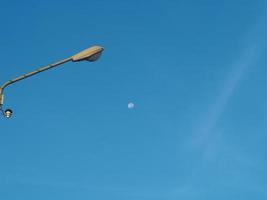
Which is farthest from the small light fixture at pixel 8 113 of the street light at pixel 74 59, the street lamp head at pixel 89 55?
the street lamp head at pixel 89 55

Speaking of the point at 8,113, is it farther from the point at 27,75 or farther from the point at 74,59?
the point at 74,59

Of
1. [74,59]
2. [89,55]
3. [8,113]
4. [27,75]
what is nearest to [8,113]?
[8,113]

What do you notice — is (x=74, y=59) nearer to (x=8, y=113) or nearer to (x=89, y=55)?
(x=89, y=55)

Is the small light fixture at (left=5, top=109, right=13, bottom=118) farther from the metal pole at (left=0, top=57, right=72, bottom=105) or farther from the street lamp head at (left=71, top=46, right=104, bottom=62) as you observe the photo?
the street lamp head at (left=71, top=46, right=104, bottom=62)

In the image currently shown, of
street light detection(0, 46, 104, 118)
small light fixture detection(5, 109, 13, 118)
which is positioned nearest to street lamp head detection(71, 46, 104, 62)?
street light detection(0, 46, 104, 118)

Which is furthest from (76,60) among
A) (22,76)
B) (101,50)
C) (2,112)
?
(2,112)

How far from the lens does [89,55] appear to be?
1158cm

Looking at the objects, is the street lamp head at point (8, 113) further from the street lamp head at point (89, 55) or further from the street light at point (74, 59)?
the street lamp head at point (89, 55)

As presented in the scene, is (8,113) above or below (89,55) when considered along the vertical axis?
below

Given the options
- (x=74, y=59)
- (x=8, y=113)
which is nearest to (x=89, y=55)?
(x=74, y=59)

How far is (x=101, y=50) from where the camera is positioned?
1171 centimetres

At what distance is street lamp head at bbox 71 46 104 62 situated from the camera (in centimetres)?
1153

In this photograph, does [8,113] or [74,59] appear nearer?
[74,59]

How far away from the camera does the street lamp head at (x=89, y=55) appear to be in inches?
454
